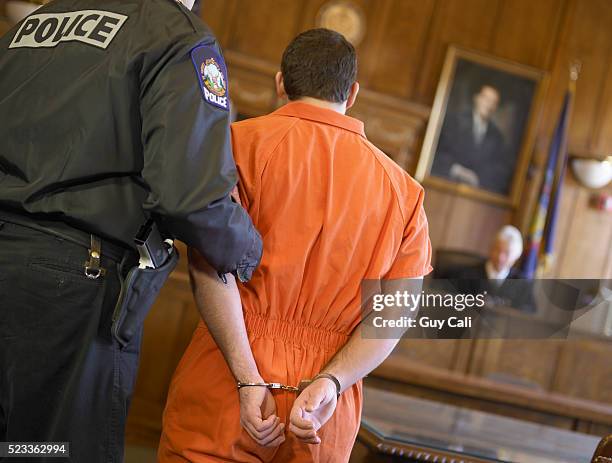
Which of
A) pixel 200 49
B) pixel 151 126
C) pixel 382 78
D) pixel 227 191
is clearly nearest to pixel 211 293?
pixel 227 191

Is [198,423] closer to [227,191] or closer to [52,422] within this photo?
[52,422]

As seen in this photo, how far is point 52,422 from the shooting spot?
1605 millimetres

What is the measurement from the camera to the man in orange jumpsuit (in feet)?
5.61

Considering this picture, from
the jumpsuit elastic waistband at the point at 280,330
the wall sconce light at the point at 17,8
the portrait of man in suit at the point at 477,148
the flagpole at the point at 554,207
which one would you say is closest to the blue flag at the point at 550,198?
the flagpole at the point at 554,207

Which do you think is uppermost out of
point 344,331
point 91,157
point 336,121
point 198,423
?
point 336,121

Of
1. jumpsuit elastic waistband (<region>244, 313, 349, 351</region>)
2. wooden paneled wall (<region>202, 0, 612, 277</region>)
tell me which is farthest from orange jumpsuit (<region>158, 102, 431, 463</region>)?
wooden paneled wall (<region>202, 0, 612, 277</region>)

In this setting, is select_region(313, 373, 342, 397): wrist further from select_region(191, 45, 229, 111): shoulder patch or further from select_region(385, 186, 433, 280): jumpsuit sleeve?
select_region(191, 45, 229, 111): shoulder patch

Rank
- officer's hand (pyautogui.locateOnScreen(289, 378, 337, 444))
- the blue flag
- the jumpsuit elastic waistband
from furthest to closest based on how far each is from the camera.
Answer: the blue flag < the jumpsuit elastic waistband < officer's hand (pyautogui.locateOnScreen(289, 378, 337, 444))

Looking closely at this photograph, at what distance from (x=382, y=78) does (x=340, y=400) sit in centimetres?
673

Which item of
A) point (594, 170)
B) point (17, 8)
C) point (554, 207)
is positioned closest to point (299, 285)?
point (17, 8)

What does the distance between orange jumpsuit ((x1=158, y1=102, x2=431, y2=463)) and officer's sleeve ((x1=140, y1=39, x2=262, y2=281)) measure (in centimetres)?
16

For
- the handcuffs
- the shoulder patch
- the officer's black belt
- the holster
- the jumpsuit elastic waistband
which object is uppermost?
the shoulder patch

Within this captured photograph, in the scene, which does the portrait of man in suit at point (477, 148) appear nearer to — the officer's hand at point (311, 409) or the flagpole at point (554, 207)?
the flagpole at point (554, 207)

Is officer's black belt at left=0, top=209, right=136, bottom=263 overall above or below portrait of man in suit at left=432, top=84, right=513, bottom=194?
above
